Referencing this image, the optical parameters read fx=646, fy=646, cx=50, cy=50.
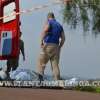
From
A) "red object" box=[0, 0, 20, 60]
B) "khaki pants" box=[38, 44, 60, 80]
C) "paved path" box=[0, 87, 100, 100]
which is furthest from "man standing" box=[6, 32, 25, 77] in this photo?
"paved path" box=[0, 87, 100, 100]

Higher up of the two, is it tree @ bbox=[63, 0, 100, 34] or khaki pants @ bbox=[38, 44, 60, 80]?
tree @ bbox=[63, 0, 100, 34]

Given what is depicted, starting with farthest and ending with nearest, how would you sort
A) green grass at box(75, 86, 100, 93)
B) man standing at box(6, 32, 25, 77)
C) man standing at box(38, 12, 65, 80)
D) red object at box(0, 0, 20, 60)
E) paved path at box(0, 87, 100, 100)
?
1. man standing at box(6, 32, 25, 77)
2. red object at box(0, 0, 20, 60)
3. man standing at box(38, 12, 65, 80)
4. green grass at box(75, 86, 100, 93)
5. paved path at box(0, 87, 100, 100)

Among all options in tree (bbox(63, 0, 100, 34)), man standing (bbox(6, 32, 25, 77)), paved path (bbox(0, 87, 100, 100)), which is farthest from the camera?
tree (bbox(63, 0, 100, 34))

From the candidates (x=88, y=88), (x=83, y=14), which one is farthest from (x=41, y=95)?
(x=83, y=14)

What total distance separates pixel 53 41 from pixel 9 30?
1.17 m

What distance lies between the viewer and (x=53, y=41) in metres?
13.0

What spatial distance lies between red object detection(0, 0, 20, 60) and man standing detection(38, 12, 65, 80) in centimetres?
83

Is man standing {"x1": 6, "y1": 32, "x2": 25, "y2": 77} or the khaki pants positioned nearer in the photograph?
the khaki pants

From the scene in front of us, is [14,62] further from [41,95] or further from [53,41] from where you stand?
[41,95]

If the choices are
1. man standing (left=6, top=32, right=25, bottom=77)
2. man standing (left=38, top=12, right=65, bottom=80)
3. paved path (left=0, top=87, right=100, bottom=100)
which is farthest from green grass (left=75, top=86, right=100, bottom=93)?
man standing (left=6, top=32, right=25, bottom=77)

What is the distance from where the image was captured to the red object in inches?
534

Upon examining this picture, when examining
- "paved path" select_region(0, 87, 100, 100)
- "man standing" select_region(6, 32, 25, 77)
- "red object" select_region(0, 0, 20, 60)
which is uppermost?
"red object" select_region(0, 0, 20, 60)

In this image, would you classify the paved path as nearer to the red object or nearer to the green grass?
the green grass

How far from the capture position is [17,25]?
1370cm
